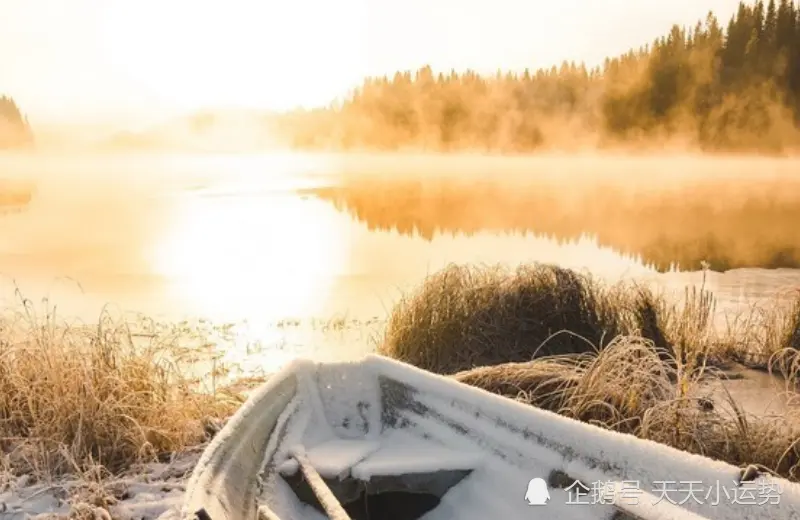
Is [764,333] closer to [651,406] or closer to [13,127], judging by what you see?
[651,406]

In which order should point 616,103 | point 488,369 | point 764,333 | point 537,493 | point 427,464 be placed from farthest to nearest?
point 616,103 < point 764,333 < point 488,369 < point 427,464 < point 537,493

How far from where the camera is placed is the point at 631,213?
10.5m

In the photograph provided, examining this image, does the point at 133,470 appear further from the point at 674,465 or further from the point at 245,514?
the point at 674,465

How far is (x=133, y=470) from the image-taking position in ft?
7.68

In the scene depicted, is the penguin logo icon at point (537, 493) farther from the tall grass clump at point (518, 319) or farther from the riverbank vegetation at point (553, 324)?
the tall grass clump at point (518, 319)

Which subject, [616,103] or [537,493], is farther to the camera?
[616,103]

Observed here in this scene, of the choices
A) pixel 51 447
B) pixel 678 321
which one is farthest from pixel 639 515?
pixel 678 321

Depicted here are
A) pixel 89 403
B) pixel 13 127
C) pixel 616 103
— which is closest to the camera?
pixel 89 403

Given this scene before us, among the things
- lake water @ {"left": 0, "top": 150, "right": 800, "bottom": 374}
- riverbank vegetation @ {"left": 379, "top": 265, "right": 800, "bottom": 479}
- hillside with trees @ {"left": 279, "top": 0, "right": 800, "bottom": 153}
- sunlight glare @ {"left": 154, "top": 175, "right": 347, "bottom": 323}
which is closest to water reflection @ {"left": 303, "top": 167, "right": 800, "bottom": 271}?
lake water @ {"left": 0, "top": 150, "right": 800, "bottom": 374}

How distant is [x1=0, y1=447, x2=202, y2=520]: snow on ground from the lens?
1992mm

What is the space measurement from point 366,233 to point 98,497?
27.9 feet

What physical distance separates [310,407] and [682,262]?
21.0 ft

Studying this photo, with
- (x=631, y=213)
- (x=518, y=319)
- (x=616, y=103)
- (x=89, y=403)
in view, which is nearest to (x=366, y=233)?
(x=631, y=213)

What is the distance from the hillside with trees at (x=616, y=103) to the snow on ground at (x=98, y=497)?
9.70 metres
